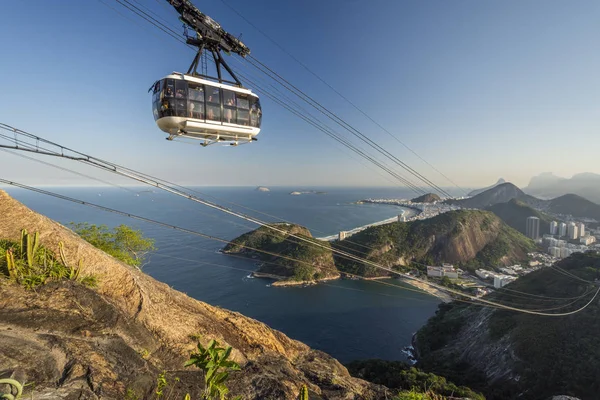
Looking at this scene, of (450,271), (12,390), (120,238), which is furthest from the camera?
(450,271)

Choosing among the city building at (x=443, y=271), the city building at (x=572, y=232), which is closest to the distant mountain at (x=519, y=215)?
the city building at (x=572, y=232)

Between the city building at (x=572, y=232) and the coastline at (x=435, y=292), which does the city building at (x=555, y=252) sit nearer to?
the city building at (x=572, y=232)

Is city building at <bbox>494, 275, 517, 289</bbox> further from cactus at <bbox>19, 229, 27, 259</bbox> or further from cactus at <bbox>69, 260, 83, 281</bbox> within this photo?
cactus at <bbox>19, 229, 27, 259</bbox>

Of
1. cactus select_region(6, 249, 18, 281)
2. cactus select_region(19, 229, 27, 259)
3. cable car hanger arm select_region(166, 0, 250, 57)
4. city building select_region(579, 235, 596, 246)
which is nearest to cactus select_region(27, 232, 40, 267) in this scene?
cactus select_region(19, 229, 27, 259)

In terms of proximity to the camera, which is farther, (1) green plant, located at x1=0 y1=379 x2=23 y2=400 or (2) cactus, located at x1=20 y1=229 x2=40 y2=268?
(2) cactus, located at x1=20 y1=229 x2=40 y2=268

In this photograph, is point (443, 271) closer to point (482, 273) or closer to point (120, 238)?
point (482, 273)

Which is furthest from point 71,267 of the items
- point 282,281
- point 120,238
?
point 282,281
